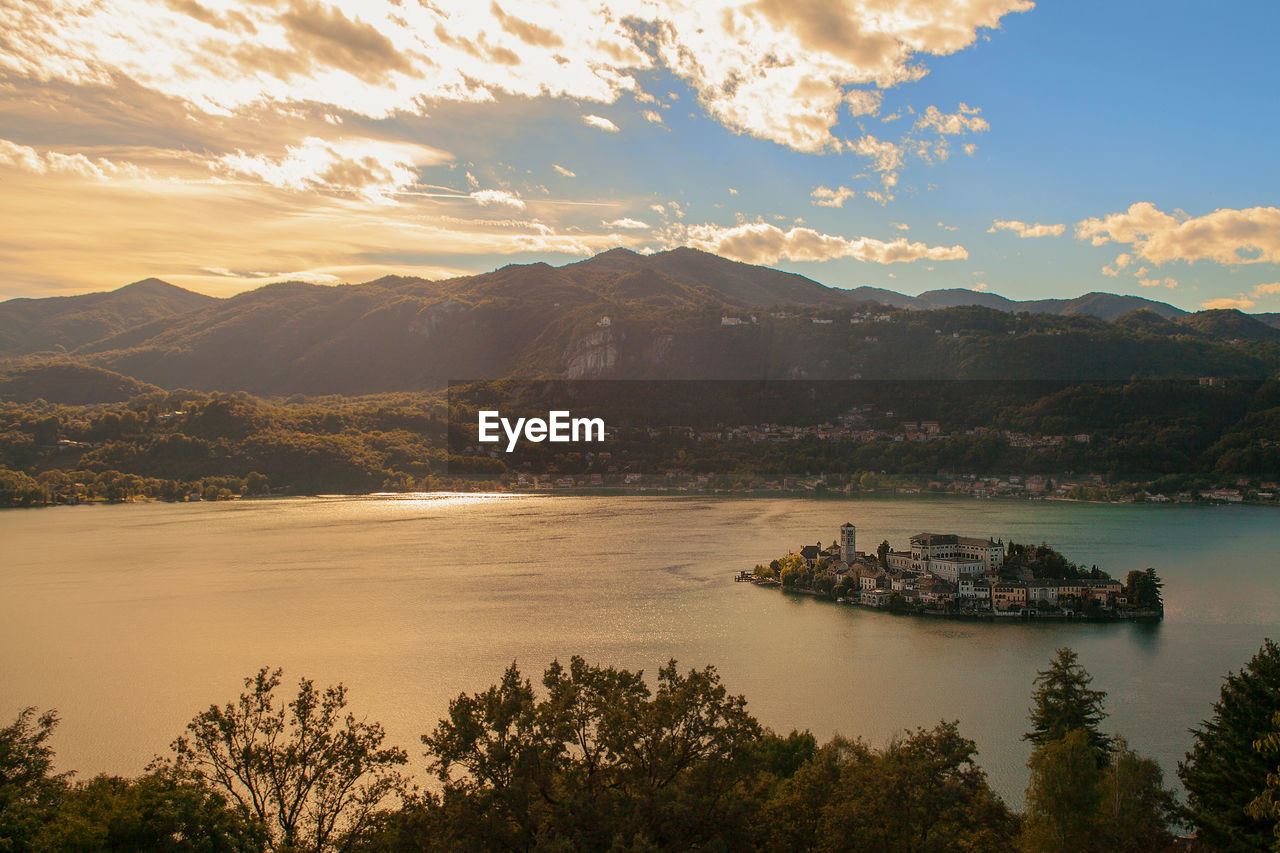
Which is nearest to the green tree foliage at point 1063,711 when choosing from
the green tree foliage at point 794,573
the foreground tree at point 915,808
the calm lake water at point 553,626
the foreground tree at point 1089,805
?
the calm lake water at point 553,626

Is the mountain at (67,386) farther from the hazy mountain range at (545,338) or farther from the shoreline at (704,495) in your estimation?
the shoreline at (704,495)

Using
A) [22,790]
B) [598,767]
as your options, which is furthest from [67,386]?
[598,767]

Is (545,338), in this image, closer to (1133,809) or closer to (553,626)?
Answer: (553,626)

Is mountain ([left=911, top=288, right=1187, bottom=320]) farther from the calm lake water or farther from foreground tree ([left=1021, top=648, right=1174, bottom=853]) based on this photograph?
→ foreground tree ([left=1021, top=648, right=1174, bottom=853])

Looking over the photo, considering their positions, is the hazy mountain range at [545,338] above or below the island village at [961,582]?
above

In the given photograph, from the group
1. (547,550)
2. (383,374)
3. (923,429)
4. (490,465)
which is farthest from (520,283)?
(547,550)
